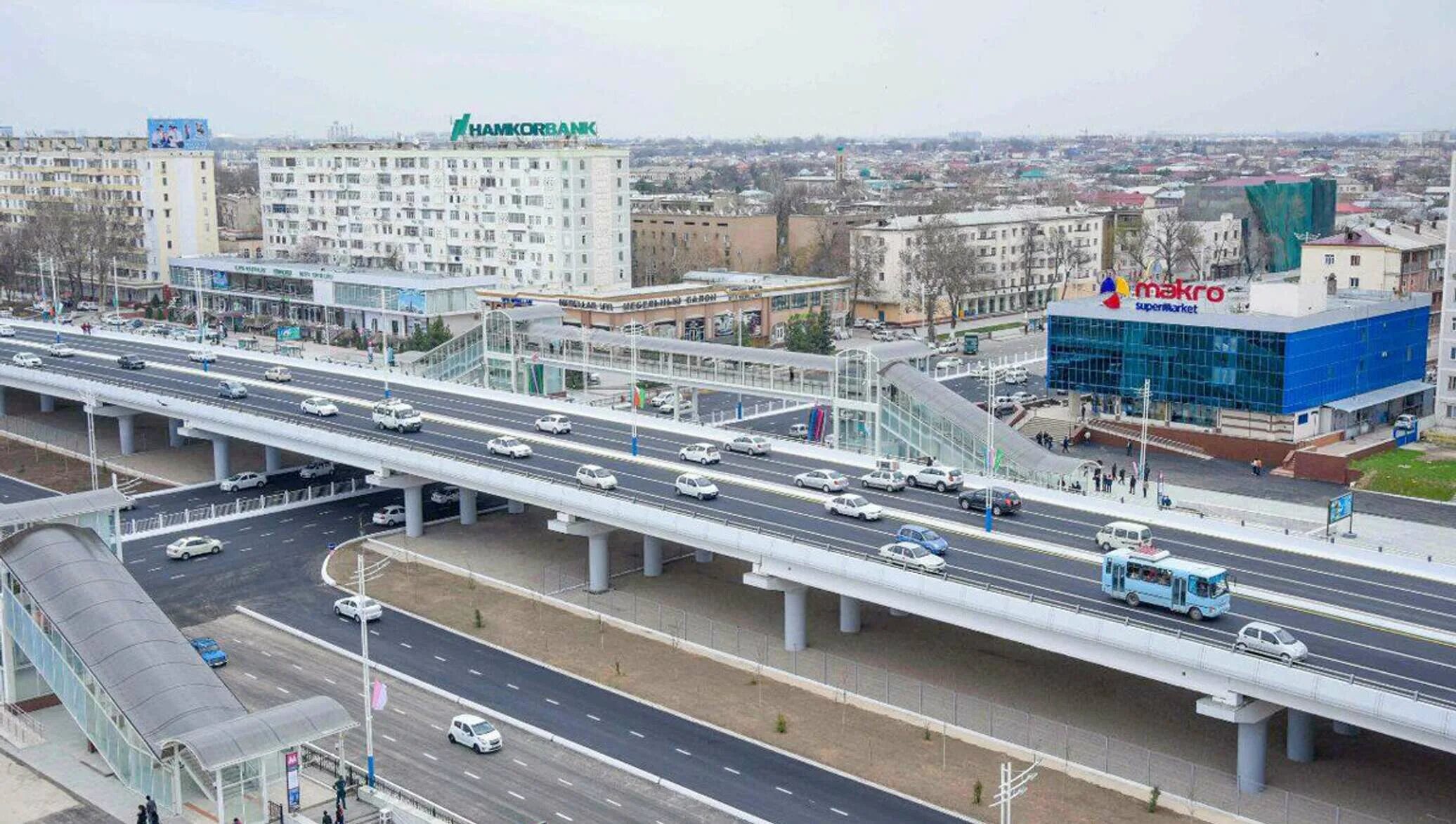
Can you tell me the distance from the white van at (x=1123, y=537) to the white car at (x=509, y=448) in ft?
102

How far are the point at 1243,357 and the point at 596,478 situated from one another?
48.9 m

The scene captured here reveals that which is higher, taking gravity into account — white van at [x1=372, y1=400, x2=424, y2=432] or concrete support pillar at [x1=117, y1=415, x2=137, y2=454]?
white van at [x1=372, y1=400, x2=424, y2=432]

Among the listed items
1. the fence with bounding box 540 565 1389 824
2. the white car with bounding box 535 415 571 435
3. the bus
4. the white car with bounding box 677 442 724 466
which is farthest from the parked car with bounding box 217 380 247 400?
the bus

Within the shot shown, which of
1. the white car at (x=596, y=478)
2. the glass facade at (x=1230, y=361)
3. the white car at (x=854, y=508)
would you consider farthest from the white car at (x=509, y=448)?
the glass facade at (x=1230, y=361)

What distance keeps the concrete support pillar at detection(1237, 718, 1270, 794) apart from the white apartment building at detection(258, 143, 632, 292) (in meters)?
106

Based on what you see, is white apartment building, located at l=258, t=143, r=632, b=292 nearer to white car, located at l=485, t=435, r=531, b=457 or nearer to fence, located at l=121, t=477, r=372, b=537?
fence, located at l=121, t=477, r=372, b=537

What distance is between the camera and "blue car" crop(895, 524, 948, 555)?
59156 millimetres

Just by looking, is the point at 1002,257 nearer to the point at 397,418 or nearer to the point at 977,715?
the point at 397,418

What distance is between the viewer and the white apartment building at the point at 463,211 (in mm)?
148750

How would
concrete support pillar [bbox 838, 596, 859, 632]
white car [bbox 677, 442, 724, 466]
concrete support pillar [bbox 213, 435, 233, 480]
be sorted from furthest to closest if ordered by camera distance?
concrete support pillar [bbox 213, 435, 233, 480] < white car [bbox 677, 442, 724, 466] < concrete support pillar [bbox 838, 596, 859, 632]

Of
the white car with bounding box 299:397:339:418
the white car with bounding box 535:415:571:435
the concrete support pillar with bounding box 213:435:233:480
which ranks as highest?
the white car with bounding box 299:397:339:418

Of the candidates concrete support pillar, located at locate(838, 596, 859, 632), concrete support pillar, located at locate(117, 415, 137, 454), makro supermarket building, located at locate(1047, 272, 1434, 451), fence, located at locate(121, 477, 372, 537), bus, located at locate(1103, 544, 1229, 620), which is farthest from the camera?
concrete support pillar, located at locate(117, 415, 137, 454)

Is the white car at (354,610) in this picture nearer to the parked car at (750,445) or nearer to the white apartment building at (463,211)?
the parked car at (750,445)

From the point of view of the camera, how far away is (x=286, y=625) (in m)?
64.6
